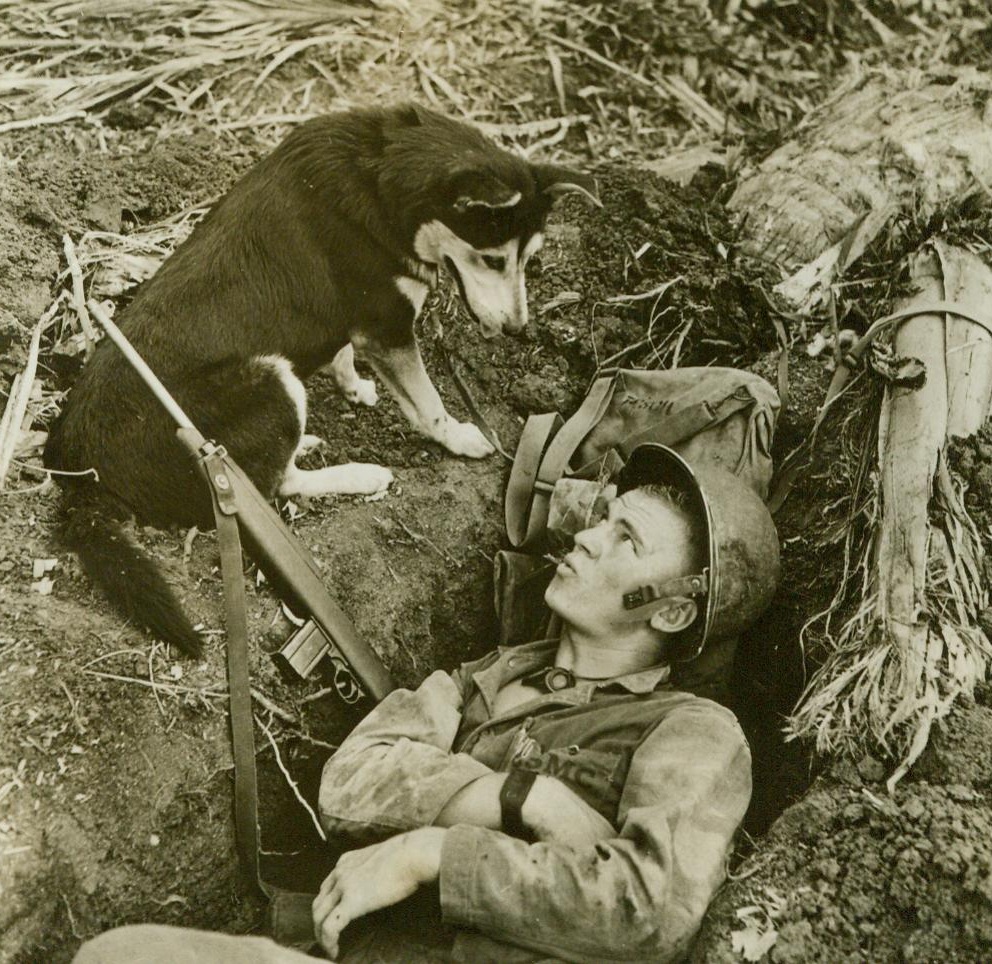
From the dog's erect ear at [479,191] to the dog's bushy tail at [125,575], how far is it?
1422 mm

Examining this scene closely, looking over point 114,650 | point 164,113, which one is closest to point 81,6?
point 164,113

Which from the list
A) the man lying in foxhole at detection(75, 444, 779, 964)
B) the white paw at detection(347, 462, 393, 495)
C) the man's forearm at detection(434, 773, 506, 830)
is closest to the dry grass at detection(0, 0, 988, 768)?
the man lying in foxhole at detection(75, 444, 779, 964)

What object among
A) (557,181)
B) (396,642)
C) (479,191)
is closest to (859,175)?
(557,181)

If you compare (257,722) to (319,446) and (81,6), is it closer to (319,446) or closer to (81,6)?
(319,446)

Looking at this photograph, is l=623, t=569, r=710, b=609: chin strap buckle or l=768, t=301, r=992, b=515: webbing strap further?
l=768, t=301, r=992, b=515: webbing strap

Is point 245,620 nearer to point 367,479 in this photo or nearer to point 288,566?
point 288,566

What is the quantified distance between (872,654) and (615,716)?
67 centimetres

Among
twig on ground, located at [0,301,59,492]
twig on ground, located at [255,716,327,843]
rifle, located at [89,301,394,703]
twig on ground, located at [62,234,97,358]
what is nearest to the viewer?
rifle, located at [89,301,394,703]

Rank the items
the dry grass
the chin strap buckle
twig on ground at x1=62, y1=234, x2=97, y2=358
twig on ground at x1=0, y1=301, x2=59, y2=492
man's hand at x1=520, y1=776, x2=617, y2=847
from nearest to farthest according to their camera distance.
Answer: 1. man's hand at x1=520, y1=776, x2=617, y2=847
2. the chin strap buckle
3. twig on ground at x1=0, y1=301, x2=59, y2=492
4. twig on ground at x1=62, y1=234, x2=97, y2=358
5. the dry grass

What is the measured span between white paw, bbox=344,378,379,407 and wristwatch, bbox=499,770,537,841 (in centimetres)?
183

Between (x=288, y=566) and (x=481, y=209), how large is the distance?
4.12 feet

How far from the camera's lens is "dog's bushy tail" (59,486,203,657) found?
2.69 m

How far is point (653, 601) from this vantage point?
2.50 metres

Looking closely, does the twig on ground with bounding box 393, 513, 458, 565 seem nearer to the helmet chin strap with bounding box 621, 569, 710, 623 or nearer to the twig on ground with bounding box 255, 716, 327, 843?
the twig on ground with bounding box 255, 716, 327, 843
